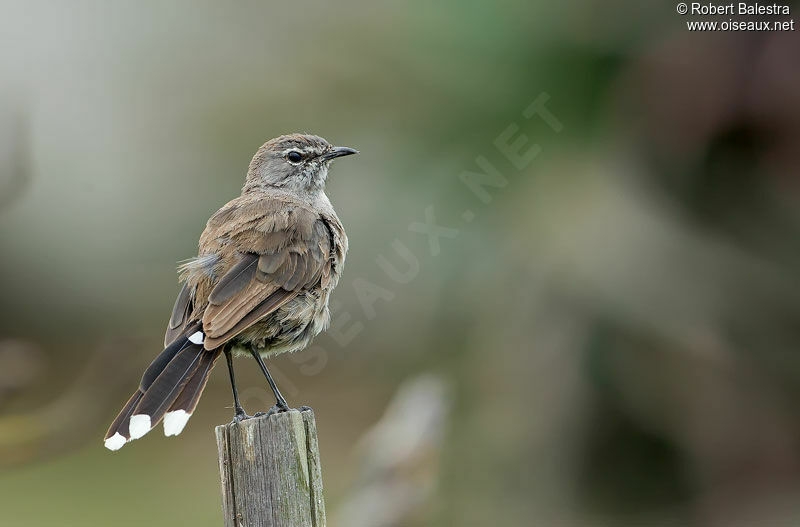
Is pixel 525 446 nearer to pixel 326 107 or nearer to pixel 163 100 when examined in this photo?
pixel 326 107

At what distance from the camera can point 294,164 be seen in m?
5.60

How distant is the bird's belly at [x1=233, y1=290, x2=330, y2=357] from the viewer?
4.53 m

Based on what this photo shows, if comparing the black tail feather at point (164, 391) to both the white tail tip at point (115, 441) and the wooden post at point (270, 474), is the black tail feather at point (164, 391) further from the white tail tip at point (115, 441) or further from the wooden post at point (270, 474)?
the wooden post at point (270, 474)

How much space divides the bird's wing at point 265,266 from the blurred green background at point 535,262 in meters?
2.23

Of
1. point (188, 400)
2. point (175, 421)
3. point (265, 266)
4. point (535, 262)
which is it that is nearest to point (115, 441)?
point (175, 421)

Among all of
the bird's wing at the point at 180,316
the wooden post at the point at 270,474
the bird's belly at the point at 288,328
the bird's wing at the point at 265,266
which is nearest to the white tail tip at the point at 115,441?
the wooden post at the point at 270,474

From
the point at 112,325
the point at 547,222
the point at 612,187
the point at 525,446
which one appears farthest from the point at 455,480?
the point at 112,325

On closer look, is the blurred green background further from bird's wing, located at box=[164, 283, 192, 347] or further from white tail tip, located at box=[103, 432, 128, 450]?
white tail tip, located at box=[103, 432, 128, 450]

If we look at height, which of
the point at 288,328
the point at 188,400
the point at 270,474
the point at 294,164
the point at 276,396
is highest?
the point at 294,164

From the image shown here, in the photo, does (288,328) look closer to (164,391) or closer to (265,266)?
(265,266)

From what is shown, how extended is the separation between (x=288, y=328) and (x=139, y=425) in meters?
1.11

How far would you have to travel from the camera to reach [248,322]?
4.21 metres

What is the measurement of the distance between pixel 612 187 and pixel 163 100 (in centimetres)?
482

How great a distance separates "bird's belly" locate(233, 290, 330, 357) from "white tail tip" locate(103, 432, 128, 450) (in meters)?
0.99
